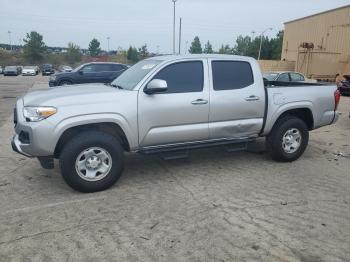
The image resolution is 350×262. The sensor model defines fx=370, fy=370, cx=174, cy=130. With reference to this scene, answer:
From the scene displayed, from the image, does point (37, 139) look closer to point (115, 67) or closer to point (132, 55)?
point (115, 67)

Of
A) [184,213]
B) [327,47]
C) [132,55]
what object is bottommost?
[184,213]

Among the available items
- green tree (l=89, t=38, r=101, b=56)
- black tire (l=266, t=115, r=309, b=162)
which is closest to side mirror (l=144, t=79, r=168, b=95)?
black tire (l=266, t=115, r=309, b=162)

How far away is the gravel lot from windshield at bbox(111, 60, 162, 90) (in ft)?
4.48

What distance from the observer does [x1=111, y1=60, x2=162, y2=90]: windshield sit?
5344 millimetres

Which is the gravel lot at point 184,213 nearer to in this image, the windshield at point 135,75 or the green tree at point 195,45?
the windshield at point 135,75

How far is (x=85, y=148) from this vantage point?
186 inches

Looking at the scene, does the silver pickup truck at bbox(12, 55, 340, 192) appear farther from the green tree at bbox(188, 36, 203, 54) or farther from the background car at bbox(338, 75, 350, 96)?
the green tree at bbox(188, 36, 203, 54)

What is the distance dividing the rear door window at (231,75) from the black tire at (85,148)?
1.81 metres

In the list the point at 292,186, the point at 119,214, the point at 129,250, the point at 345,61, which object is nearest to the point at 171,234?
the point at 129,250

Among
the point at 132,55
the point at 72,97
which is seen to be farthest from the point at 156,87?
the point at 132,55

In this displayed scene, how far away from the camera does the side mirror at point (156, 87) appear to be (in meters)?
4.86

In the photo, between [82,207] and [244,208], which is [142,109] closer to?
[82,207]

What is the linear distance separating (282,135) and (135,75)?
2.65 meters

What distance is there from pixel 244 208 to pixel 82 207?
1935 mm
